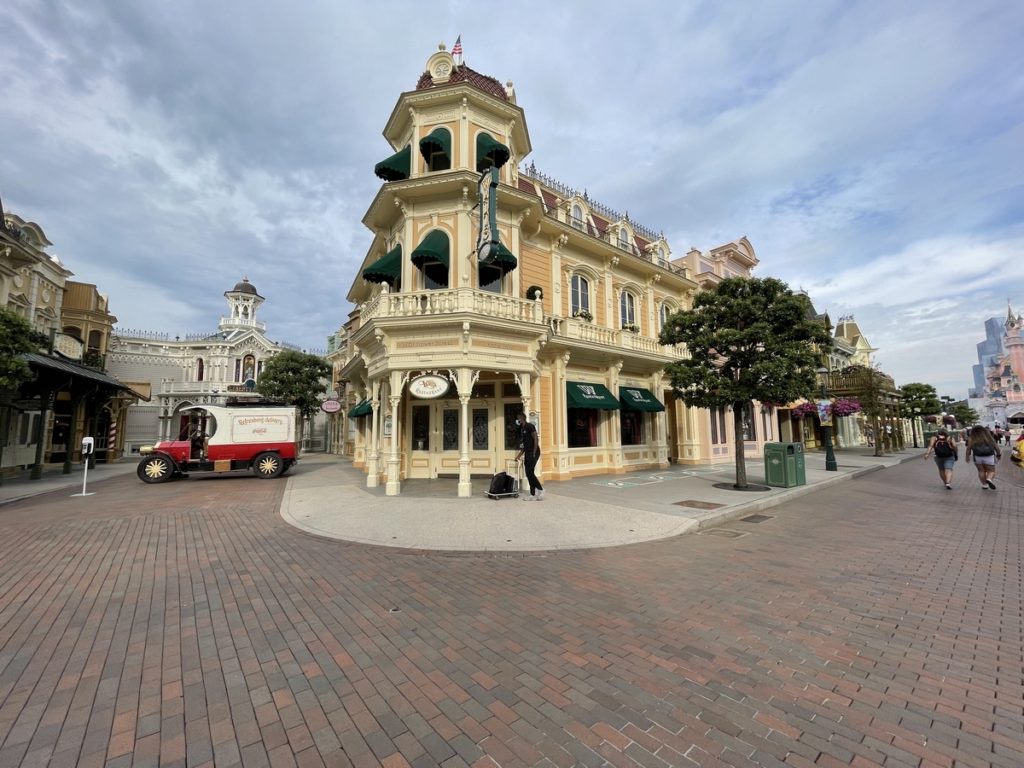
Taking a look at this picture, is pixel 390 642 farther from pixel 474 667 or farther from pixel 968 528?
pixel 968 528

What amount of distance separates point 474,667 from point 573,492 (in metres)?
8.56

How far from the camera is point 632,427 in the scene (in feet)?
57.7

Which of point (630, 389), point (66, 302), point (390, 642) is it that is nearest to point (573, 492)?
point (630, 389)

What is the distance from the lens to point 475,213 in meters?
13.0

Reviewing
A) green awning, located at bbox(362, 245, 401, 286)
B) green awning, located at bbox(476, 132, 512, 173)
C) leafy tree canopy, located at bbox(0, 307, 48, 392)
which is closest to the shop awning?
green awning, located at bbox(362, 245, 401, 286)

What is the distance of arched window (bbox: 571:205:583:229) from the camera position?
16702mm

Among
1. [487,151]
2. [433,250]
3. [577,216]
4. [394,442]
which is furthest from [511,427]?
[577,216]

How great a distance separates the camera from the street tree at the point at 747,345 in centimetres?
1146

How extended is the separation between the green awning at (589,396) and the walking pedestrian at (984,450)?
9922mm

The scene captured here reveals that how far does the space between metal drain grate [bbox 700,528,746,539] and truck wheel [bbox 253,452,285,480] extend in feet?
50.1

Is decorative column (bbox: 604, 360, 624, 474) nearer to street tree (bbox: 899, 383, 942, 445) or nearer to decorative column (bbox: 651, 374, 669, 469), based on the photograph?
decorative column (bbox: 651, 374, 669, 469)

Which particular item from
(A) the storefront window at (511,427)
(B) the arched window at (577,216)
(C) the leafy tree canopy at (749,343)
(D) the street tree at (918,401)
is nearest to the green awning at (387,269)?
(A) the storefront window at (511,427)

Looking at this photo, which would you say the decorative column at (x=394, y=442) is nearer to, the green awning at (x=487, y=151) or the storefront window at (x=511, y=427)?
the storefront window at (x=511, y=427)

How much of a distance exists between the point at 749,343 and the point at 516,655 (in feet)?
37.6
